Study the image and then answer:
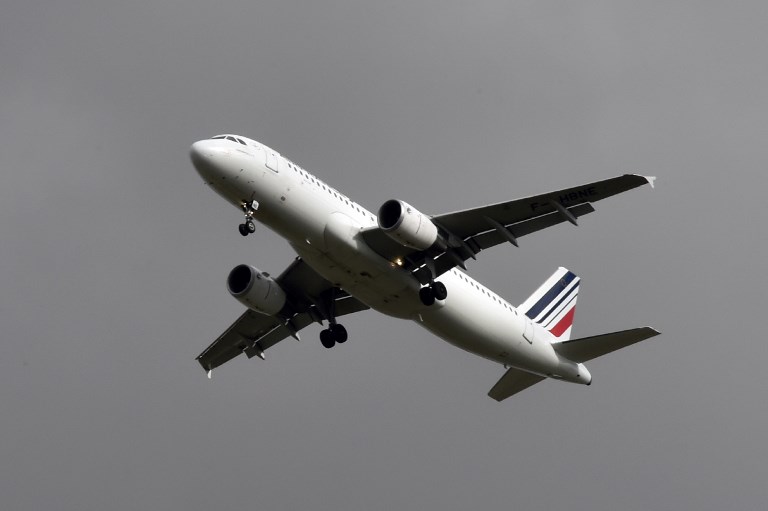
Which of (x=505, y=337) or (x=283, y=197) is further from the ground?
(x=283, y=197)

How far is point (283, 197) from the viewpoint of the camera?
134 ft

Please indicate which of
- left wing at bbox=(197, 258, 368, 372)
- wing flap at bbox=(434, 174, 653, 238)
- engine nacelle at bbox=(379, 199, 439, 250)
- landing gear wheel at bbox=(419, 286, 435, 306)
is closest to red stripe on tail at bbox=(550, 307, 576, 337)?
left wing at bbox=(197, 258, 368, 372)

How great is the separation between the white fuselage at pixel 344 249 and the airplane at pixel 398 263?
A: 36mm

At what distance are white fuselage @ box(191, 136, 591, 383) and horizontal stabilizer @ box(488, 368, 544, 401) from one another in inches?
114

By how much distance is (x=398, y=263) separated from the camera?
43031mm

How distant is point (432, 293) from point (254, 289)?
718 centimetres

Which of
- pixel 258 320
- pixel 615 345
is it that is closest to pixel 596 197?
pixel 615 345

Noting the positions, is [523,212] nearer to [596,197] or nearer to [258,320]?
[596,197]

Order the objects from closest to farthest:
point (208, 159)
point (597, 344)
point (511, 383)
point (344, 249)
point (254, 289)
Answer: point (208, 159)
point (344, 249)
point (254, 289)
point (597, 344)
point (511, 383)

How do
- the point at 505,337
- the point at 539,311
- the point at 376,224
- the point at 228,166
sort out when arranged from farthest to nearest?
the point at 539,311 < the point at 505,337 < the point at 376,224 < the point at 228,166

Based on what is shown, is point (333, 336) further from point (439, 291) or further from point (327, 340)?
point (439, 291)

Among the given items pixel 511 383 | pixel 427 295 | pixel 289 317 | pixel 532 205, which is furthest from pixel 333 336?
pixel 532 205

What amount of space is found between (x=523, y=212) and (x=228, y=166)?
9748 millimetres

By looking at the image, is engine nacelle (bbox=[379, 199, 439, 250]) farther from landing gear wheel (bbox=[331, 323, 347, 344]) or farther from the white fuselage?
landing gear wheel (bbox=[331, 323, 347, 344])
